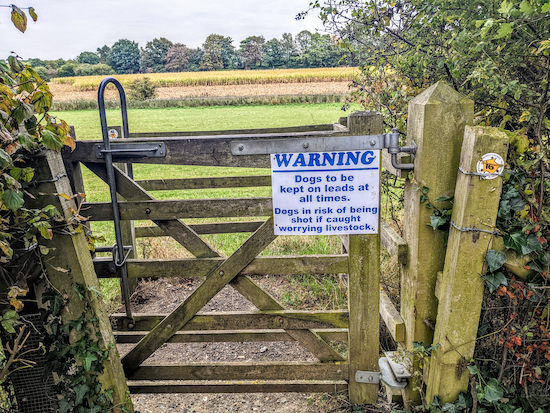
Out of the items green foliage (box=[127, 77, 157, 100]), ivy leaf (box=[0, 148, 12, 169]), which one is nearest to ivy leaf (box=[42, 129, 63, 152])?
ivy leaf (box=[0, 148, 12, 169])

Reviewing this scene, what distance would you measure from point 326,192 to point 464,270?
836 millimetres

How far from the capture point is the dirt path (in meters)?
3.00

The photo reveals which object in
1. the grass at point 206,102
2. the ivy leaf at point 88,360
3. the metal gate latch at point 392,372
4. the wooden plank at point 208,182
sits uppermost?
the grass at point 206,102

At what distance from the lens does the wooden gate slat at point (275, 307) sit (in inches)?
100

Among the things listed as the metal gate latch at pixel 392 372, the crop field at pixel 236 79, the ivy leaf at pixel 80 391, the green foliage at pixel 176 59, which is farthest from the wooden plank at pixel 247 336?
the green foliage at pixel 176 59

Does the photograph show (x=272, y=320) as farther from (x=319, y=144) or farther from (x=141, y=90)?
Answer: (x=141, y=90)

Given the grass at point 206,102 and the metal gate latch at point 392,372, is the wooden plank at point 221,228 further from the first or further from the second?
the grass at point 206,102

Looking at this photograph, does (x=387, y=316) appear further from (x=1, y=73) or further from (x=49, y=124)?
(x=1, y=73)

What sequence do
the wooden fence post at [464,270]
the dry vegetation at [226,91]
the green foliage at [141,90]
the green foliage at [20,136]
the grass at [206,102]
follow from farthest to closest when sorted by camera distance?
1. the dry vegetation at [226,91]
2. the green foliage at [141,90]
3. the grass at [206,102]
4. the wooden fence post at [464,270]
5. the green foliage at [20,136]

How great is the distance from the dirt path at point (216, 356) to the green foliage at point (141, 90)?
48.0 metres

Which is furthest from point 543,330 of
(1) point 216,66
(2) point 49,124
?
(1) point 216,66

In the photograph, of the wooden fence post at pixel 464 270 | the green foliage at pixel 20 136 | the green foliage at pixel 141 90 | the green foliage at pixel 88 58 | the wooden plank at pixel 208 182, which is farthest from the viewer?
the green foliage at pixel 88 58

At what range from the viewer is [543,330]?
6.76 ft

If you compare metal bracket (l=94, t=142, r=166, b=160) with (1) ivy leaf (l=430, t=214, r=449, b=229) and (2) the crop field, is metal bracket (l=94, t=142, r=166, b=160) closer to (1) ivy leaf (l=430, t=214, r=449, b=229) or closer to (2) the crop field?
(1) ivy leaf (l=430, t=214, r=449, b=229)
